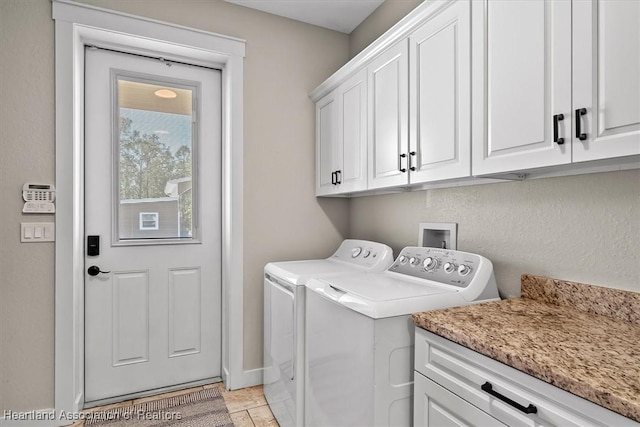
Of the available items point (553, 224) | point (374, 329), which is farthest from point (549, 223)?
point (374, 329)

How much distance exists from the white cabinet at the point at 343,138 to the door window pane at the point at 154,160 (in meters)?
0.93

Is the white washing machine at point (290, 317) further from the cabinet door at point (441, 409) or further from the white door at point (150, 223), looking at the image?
the cabinet door at point (441, 409)

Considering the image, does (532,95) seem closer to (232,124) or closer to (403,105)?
(403,105)

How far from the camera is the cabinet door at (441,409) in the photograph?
105 cm

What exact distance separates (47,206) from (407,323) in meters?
2.03

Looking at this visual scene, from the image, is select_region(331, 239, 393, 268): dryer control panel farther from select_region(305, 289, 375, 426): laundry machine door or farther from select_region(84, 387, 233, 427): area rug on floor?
select_region(84, 387, 233, 427): area rug on floor

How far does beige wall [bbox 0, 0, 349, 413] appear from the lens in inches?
76.8

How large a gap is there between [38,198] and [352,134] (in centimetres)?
184

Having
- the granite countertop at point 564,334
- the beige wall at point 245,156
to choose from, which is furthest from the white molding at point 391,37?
the granite countertop at point 564,334

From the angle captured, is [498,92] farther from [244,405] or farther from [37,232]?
[37,232]

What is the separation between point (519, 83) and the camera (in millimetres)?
1236

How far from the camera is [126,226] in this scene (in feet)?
7.73

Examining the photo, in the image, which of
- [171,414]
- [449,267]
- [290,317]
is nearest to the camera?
[449,267]

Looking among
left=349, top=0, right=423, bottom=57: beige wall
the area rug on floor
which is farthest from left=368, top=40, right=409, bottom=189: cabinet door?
the area rug on floor
